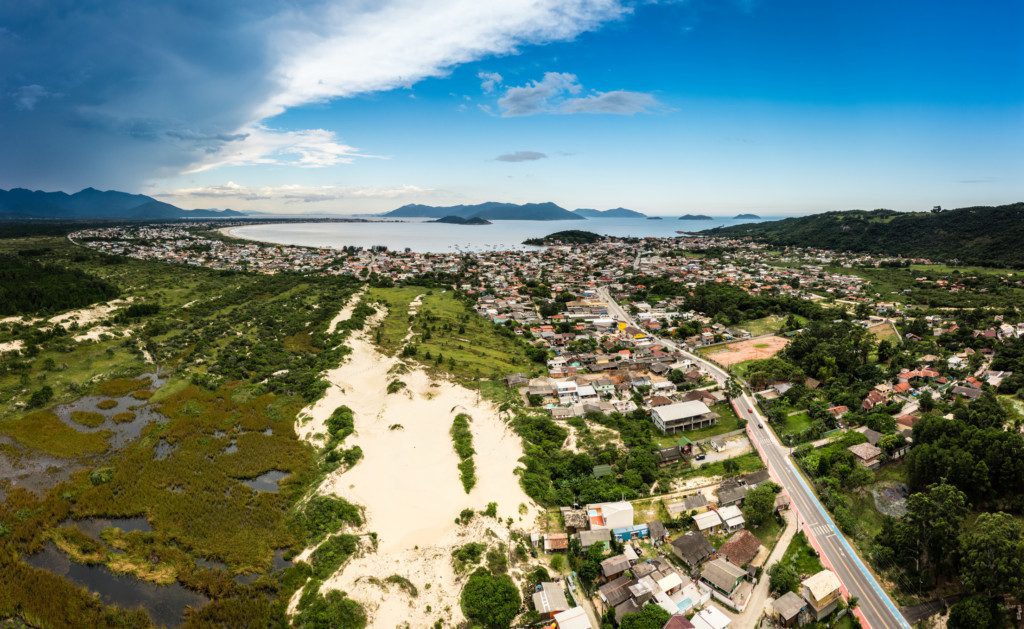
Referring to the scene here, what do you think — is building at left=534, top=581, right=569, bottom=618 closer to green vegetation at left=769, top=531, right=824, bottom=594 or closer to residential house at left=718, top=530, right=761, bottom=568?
residential house at left=718, top=530, right=761, bottom=568

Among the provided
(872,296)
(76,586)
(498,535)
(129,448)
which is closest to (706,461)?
(498,535)

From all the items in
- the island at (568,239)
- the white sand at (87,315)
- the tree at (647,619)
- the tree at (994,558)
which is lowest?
the tree at (647,619)

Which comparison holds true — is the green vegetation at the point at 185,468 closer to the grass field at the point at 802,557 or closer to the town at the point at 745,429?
the town at the point at 745,429

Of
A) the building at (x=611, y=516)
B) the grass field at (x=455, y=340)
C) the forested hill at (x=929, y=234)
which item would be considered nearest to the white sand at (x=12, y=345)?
the grass field at (x=455, y=340)

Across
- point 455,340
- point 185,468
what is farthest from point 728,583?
point 455,340

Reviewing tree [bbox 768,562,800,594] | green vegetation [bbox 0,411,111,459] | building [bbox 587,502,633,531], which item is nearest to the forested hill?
tree [bbox 768,562,800,594]
